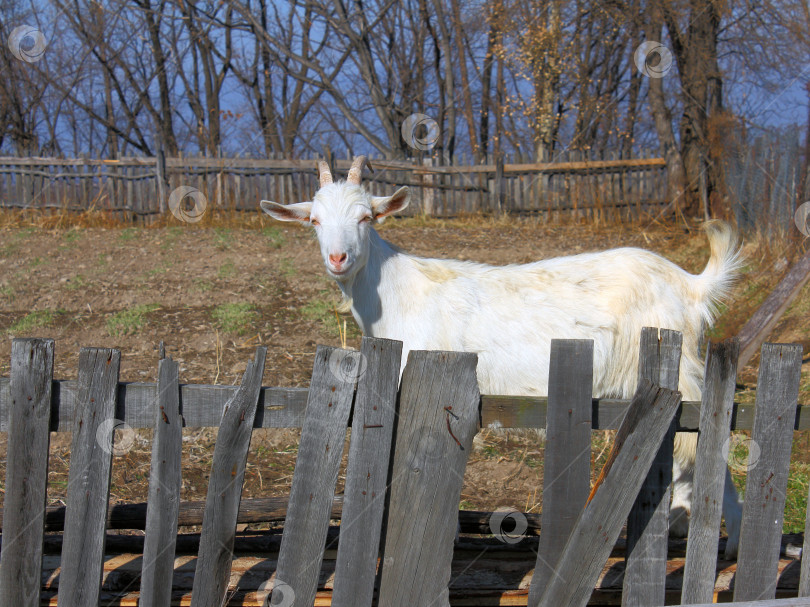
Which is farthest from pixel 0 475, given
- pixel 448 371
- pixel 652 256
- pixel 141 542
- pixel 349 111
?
pixel 349 111

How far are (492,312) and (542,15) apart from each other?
16.5 metres

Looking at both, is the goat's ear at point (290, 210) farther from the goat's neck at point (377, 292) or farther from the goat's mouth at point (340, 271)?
the goat's mouth at point (340, 271)

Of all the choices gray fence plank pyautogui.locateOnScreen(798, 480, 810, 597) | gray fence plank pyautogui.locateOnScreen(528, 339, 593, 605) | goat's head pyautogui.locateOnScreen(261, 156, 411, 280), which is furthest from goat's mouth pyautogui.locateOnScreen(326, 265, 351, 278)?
gray fence plank pyautogui.locateOnScreen(798, 480, 810, 597)

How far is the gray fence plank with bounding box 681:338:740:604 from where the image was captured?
2.48m

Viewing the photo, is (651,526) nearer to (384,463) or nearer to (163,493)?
(384,463)

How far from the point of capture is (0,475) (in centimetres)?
491

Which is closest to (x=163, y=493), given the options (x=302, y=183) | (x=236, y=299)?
(x=236, y=299)

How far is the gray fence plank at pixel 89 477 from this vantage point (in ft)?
7.90

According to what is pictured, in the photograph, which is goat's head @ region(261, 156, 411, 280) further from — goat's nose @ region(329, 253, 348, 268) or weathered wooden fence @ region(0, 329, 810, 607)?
A: weathered wooden fence @ region(0, 329, 810, 607)

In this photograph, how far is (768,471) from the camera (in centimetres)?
259

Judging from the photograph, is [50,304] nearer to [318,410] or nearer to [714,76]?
[318,410]

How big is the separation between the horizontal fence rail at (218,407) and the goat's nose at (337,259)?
1723 mm

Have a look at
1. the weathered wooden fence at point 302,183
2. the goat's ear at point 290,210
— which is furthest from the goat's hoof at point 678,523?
the weathered wooden fence at point 302,183

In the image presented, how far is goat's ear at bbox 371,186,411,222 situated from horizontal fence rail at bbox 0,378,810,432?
2297mm
